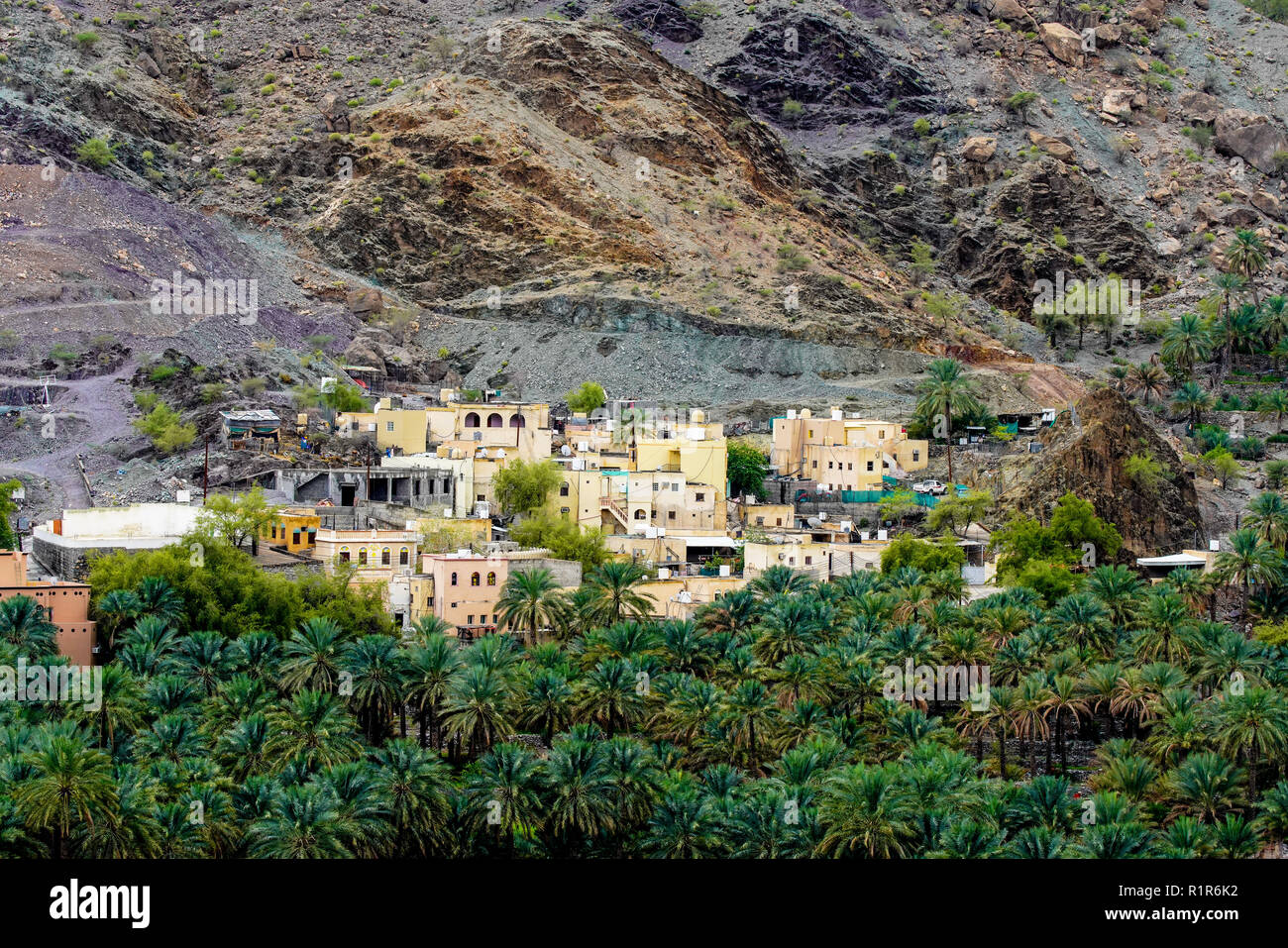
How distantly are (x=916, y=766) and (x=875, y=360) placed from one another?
7984 centimetres

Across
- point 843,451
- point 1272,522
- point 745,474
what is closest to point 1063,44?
point 843,451

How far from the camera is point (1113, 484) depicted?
8806 cm

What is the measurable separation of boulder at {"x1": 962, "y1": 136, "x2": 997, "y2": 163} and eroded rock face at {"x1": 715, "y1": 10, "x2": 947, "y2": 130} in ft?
25.7

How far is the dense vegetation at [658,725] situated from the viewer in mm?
41812

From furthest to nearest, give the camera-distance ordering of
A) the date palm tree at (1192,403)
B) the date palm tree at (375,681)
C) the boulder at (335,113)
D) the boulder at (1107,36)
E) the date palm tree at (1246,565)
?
the boulder at (1107,36)
the boulder at (335,113)
the date palm tree at (1192,403)
the date palm tree at (1246,565)
the date palm tree at (375,681)

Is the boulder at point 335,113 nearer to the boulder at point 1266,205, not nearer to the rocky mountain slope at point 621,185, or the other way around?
the rocky mountain slope at point 621,185

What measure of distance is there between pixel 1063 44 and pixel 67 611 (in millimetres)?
144164

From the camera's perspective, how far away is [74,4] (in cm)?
15862

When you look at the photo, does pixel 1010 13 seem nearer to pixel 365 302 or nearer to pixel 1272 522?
pixel 365 302

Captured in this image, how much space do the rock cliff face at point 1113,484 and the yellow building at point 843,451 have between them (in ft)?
23.8

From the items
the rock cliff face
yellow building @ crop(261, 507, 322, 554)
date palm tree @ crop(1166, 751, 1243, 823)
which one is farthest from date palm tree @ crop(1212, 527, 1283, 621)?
yellow building @ crop(261, 507, 322, 554)

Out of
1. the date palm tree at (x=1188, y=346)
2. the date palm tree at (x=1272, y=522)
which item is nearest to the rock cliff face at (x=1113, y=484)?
the date palm tree at (x=1272, y=522)

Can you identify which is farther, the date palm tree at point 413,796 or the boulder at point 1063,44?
the boulder at point 1063,44

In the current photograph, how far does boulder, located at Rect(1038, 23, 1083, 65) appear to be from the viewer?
599 feet
